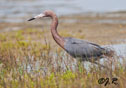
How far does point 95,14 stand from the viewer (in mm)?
21703

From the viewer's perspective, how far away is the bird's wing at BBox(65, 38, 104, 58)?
328 inches

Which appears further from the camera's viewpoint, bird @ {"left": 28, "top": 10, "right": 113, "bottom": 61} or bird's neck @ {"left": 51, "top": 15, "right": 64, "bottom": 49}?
bird's neck @ {"left": 51, "top": 15, "right": 64, "bottom": 49}

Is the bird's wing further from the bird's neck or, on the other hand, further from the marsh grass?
the marsh grass

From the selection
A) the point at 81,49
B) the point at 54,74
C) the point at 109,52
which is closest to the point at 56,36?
the point at 81,49

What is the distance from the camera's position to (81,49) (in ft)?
27.8

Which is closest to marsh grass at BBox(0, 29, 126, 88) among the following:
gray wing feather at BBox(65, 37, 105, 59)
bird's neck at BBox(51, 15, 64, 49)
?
gray wing feather at BBox(65, 37, 105, 59)

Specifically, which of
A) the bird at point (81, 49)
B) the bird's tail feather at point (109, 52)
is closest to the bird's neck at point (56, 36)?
the bird at point (81, 49)

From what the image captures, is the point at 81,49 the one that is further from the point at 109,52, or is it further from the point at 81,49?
the point at 109,52

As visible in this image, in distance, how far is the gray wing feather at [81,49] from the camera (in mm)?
Answer: 8334

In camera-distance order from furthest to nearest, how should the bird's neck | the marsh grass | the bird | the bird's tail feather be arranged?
the bird's neck
the bird
the bird's tail feather
the marsh grass

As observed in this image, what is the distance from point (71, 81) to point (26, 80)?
0.73 meters

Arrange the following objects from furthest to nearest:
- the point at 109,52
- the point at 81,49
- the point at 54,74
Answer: the point at 81,49 < the point at 109,52 < the point at 54,74

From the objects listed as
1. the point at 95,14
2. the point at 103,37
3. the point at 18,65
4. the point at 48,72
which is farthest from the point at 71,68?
the point at 95,14

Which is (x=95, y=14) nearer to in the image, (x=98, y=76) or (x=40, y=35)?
(x=40, y=35)
